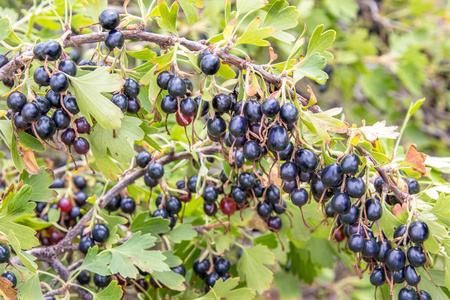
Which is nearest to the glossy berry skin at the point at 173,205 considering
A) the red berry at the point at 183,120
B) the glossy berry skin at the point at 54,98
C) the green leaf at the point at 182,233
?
the green leaf at the point at 182,233

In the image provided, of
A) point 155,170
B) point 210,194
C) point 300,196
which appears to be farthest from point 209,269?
point 300,196

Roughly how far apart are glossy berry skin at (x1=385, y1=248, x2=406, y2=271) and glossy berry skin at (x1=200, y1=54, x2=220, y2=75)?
1.86ft

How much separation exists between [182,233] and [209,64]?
0.61 meters

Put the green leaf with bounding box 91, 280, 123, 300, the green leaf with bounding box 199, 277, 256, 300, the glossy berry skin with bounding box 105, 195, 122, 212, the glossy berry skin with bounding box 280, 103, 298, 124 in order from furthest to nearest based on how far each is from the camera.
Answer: the glossy berry skin with bounding box 105, 195, 122, 212, the green leaf with bounding box 199, 277, 256, 300, the green leaf with bounding box 91, 280, 123, 300, the glossy berry skin with bounding box 280, 103, 298, 124

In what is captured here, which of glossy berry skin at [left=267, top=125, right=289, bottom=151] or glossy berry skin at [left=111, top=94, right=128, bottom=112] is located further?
glossy berry skin at [left=111, top=94, right=128, bottom=112]

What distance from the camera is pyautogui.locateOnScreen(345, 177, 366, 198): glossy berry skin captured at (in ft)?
2.93

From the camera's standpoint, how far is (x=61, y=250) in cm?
126

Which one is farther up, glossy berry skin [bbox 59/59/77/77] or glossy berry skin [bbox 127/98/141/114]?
glossy berry skin [bbox 59/59/77/77]

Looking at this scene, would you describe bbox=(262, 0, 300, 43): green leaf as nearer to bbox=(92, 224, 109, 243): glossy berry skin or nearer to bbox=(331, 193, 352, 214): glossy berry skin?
bbox=(331, 193, 352, 214): glossy berry skin

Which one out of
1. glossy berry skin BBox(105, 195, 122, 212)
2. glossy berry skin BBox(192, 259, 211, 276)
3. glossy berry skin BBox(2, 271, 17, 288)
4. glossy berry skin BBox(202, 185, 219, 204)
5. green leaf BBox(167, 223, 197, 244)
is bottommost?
glossy berry skin BBox(192, 259, 211, 276)

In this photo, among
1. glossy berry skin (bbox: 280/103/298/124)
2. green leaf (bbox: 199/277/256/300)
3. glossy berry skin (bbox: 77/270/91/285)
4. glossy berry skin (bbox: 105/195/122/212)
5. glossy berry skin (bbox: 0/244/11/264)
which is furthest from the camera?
glossy berry skin (bbox: 105/195/122/212)

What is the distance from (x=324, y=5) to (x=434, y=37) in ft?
4.37

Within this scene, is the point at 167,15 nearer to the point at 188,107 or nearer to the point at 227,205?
the point at 188,107

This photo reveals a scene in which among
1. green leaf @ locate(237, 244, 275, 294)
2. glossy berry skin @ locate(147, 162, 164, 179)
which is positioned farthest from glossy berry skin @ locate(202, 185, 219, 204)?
green leaf @ locate(237, 244, 275, 294)
